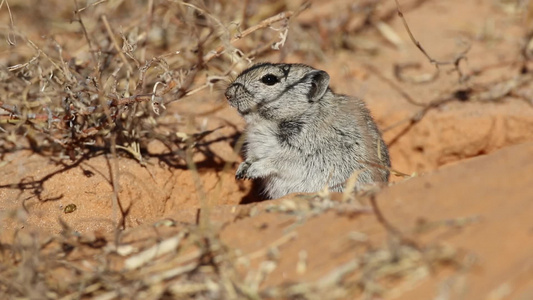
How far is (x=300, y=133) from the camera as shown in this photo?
5.32 meters

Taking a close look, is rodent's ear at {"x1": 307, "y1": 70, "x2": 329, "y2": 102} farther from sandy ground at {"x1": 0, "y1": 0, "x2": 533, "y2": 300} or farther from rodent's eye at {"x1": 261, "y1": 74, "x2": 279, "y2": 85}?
sandy ground at {"x1": 0, "y1": 0, "x2": 533, "y2": 300}

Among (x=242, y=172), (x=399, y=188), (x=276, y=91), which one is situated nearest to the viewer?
(x=399, y=188)

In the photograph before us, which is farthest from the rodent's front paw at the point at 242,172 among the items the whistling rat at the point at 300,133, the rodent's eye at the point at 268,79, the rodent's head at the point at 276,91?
the rodent's eye at the point at 268,79

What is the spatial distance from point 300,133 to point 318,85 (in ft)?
1.48

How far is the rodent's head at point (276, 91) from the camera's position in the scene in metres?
5.36

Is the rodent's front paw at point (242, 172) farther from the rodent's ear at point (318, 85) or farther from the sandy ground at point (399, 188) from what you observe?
the rodent's ear at point (318, 85)

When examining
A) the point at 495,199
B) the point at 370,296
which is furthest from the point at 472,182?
the point at 370,296

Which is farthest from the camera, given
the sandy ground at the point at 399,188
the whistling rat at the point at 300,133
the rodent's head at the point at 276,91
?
the rodent's head at the point at 276,91

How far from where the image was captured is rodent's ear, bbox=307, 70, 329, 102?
5.40 meters

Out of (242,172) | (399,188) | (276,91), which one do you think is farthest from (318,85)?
Answer: (399,188)

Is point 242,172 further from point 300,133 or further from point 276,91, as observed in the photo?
point 276,91

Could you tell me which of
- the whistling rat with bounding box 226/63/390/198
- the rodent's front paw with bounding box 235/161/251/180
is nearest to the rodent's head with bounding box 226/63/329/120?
the whistling rat with bounding box 226/63/390/198

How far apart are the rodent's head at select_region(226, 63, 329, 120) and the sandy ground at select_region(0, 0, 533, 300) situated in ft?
2.00

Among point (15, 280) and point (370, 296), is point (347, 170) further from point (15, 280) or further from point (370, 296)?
point (15, 280)
